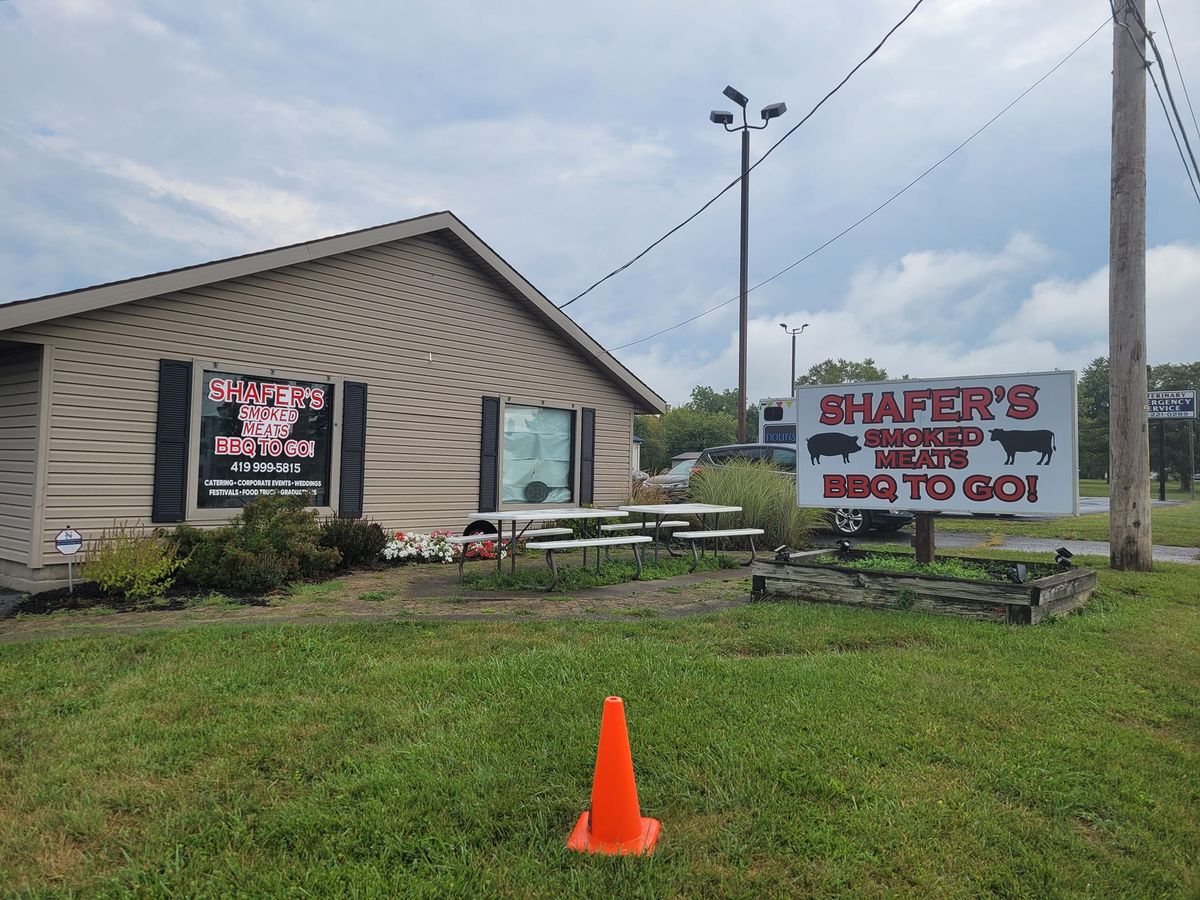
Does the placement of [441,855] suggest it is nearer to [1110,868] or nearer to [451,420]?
[1110,868]

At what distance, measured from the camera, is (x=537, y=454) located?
529 inches

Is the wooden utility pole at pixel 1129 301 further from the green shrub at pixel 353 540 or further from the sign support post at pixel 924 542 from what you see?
the green shrub at pixel 353 540

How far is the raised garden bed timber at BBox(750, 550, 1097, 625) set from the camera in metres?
Result: 6.46

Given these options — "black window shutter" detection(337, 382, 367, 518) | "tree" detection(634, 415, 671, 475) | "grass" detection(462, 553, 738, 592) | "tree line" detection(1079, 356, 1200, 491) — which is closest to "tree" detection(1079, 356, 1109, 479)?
"tree line" detection(1079, 356, 1200, 491)

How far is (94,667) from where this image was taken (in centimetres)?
492

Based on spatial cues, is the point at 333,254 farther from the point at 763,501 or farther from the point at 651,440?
the point at 651,440

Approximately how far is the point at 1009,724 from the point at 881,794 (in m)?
1.27

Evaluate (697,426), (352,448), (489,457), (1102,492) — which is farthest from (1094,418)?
(352,448)

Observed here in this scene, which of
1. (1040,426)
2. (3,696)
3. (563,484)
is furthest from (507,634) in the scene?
(563,484)

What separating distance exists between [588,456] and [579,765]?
10.7 metres

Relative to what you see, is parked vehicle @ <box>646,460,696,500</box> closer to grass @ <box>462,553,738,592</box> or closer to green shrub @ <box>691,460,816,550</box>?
green shrub @ <box>691,460,816,550</box>

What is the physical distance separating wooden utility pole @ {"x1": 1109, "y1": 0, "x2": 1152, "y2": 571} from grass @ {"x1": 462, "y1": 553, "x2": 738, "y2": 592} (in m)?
5.01

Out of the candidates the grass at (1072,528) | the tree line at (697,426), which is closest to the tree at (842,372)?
the tree line at (697,426)

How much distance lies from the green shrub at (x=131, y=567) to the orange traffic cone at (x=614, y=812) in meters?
6.47
